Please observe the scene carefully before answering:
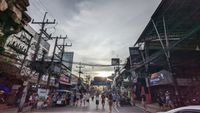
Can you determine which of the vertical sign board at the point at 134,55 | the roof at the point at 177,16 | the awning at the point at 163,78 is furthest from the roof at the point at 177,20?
the vertical sign board at the point at 134,55

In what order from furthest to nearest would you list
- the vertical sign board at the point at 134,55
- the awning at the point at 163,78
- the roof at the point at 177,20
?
1. the vertical sign board at the point at 134,55
2. the awning at the point at 163,78
3. the roof at the point at 177,20

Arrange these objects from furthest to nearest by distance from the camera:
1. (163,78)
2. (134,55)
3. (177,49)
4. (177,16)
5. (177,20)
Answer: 1. (134,55)
2. (177,49)
3. (163,78)
4. (177,20)
5. (177,16)

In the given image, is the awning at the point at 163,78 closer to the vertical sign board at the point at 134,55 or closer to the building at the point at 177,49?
the building at the point at 177,49

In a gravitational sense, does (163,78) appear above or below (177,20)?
below

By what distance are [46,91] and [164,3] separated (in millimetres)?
17067

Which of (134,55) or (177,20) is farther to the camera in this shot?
(134,55)

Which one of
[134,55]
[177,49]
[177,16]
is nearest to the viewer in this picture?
[177,16]

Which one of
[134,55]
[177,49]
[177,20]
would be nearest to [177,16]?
[177,20]

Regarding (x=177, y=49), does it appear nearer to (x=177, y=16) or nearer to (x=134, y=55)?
(x=177, y=16)

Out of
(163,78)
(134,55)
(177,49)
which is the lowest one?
(163,78)

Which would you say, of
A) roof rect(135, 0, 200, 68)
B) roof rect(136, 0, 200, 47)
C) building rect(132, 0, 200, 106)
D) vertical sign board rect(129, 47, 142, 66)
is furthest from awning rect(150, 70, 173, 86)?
vertical sign board rect(129, 47, 142, 66)

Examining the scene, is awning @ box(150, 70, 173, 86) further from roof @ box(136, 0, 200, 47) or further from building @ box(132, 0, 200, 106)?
roof @ box(136, 0, 200, 47)

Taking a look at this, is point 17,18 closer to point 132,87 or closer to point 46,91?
point 46,91

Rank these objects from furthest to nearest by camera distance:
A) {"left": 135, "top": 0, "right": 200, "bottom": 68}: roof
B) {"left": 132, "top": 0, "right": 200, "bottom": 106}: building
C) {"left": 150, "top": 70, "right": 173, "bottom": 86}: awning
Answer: {"left": 150, "top": 70, "right": 173, "bottom": 86}: awning < {"left": 132, "top": 0, "right": 200, "bottom": 106}: building < {"left": 135, "top": 0, "right": 200, "bottom": 68}: roof
